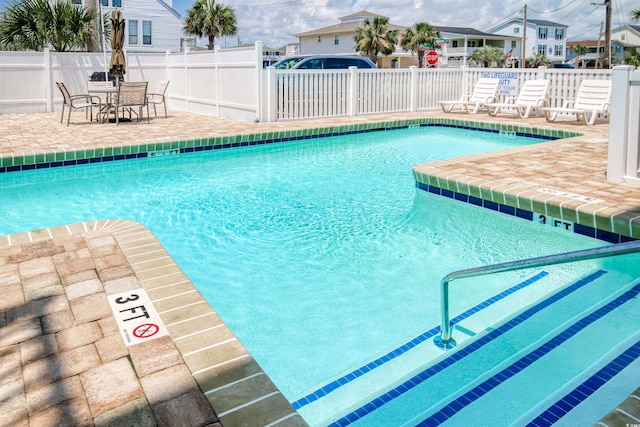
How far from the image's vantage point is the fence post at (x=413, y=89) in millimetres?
13312

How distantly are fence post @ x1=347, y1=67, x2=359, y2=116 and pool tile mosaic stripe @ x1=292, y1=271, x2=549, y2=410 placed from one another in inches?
351

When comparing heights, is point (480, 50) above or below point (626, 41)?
below

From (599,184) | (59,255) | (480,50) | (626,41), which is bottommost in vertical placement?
Answer: (59,255)

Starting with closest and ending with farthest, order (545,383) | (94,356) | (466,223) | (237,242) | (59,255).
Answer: (94,356) < (545,383) < (59,255) < (237,242) < (466,223)

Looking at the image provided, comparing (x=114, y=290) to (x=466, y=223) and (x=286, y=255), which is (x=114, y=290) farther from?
(x=466, y=223)

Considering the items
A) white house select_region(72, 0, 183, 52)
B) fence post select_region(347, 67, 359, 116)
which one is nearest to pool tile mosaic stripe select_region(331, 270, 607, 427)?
fence post select_region(347, 67, 359, 116)

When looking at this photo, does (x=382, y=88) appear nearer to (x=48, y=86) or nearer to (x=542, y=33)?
(x=48, y=86)

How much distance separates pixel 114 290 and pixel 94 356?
2.34 ft

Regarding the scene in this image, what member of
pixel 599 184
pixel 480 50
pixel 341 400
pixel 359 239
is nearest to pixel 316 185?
pixel 359 239

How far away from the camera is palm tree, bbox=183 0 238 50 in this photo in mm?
39250

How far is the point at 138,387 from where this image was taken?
209 centimetres

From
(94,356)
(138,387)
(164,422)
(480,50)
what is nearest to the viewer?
(164,422)

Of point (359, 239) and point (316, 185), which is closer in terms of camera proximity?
point (359, 239)

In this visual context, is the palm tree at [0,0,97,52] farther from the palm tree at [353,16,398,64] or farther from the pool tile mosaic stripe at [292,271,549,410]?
the palm tree at [353,16,398,64]
